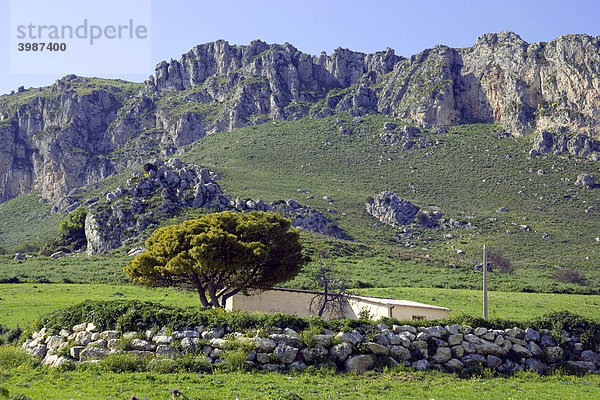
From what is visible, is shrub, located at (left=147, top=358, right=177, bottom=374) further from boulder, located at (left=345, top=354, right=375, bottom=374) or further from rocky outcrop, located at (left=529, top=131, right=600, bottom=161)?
rocky outcrop, located at (left=529, top=131, right=600, bottom=161)

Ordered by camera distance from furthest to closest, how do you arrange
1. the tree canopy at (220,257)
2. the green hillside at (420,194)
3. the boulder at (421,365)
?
the green hillside at (420,194)
the tree canopy at (220,257)
the boulder at (421,365)

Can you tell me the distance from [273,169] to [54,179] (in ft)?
233

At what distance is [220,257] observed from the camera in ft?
90.3

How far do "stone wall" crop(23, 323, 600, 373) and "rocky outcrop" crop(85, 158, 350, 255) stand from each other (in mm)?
54003

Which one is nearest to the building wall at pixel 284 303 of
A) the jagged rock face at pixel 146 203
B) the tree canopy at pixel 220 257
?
the tree canopy at pixel 220 257

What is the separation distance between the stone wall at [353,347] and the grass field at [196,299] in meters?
14.1

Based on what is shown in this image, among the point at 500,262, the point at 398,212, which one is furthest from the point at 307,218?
the point at 500,262

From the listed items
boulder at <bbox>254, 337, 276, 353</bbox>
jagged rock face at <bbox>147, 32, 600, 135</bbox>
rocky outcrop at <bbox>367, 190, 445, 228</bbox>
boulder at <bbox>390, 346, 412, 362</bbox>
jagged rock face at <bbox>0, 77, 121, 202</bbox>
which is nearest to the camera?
boulder at <bbox>254, 337, 276, 353</bbox>

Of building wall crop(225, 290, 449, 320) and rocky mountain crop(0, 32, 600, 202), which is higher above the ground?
rocky mountain crop(0, 32, 600, 202)

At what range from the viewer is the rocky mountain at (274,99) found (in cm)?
13438

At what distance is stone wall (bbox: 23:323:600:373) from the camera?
17188mm

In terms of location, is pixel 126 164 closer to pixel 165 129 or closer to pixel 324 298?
Result: pixel 165 129

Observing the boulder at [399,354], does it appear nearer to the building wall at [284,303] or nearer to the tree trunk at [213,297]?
the building wall at [284,303]

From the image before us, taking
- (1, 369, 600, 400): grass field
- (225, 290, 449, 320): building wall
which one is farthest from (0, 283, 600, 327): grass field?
(1, 369, 600, 400): grass field
